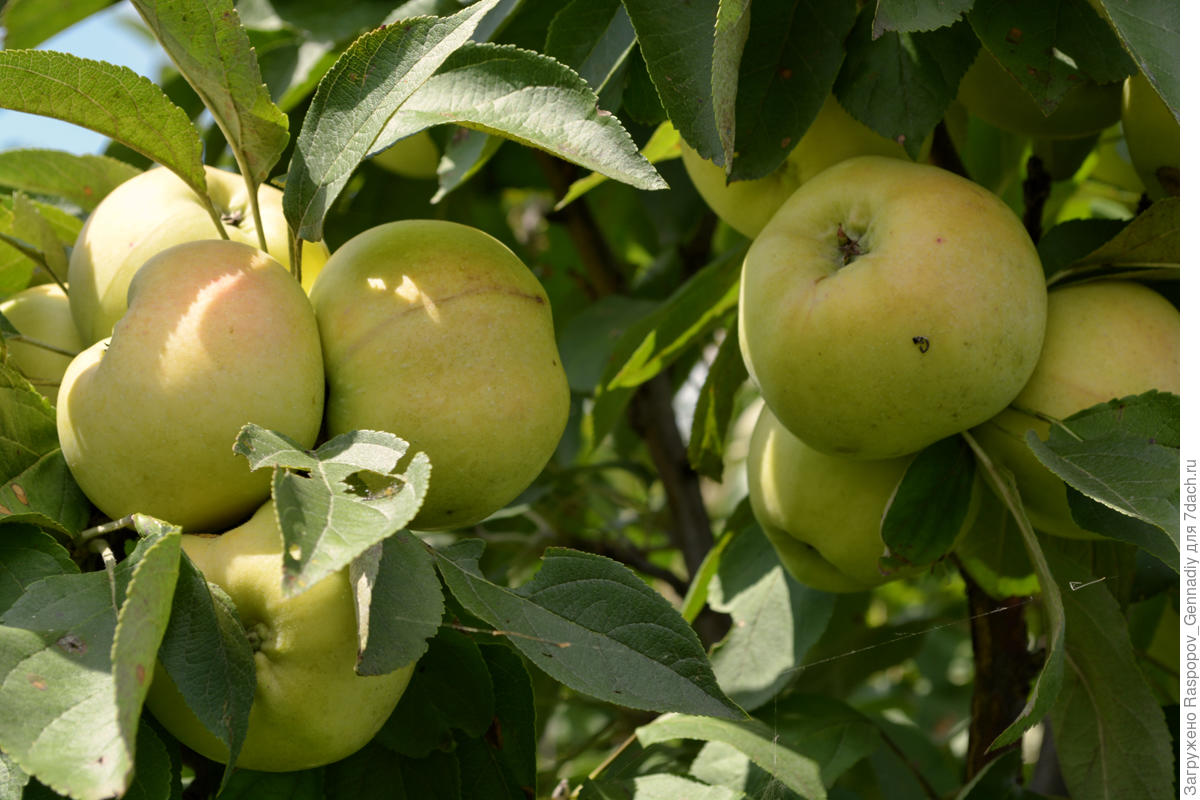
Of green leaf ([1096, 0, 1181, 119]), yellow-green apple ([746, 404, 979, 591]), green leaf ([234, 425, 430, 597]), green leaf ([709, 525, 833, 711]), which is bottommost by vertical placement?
green leaf ([709, 525, 833, 711])

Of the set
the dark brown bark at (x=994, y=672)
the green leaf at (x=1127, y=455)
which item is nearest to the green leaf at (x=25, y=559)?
the green leaf at (x=1127, y=455)

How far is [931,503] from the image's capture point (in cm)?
96

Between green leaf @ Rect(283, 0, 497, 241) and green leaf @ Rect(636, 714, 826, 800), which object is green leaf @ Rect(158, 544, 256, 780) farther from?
green leaf @ Rect(636, 714, 826, 800)

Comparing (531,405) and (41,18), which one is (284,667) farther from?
(41,18)

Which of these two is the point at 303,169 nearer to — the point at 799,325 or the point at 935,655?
the point at 799,325

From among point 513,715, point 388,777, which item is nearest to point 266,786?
point 388,777

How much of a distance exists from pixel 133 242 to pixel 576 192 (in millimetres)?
521

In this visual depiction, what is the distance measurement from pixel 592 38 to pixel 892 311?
0.42 meters

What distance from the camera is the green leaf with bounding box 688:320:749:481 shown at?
130cm

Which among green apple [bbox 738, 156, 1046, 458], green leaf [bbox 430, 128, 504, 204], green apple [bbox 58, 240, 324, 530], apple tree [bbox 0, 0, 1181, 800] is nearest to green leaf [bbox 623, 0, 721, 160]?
apple tree [bbox 0, 0, 1181, 800]

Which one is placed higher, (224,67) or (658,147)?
(224,67)

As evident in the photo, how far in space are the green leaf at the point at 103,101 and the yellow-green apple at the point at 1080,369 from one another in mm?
700

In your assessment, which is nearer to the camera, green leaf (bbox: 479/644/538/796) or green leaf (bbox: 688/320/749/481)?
green leaf (bbox: 479/644/538/796)

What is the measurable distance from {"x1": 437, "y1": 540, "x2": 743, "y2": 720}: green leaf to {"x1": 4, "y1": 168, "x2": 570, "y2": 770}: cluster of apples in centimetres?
8
